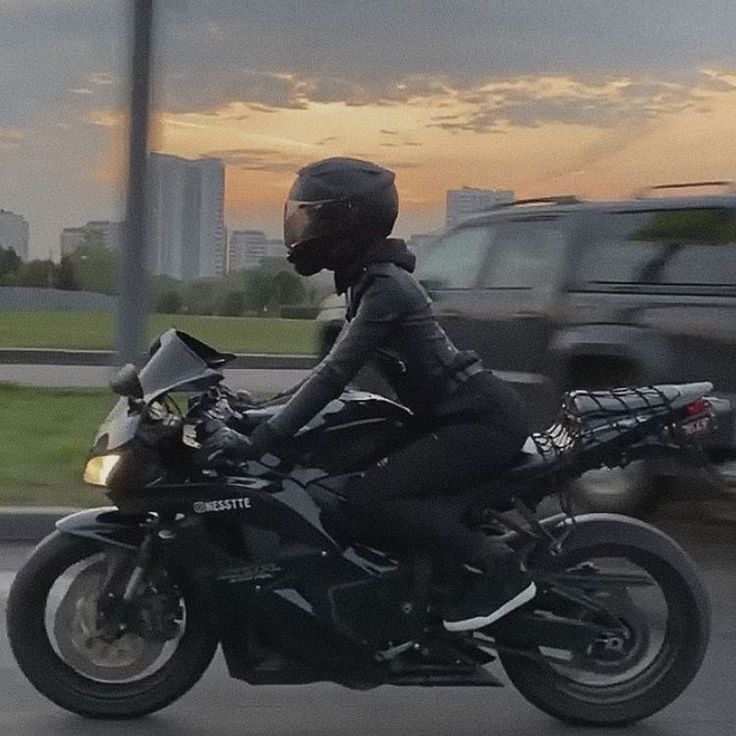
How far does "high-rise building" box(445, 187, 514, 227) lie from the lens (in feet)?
35.2

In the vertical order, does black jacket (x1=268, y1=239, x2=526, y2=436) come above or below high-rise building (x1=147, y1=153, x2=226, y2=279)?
above

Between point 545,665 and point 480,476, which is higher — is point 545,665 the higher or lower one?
the lower one

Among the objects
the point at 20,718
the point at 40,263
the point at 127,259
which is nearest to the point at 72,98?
the point at 40,263

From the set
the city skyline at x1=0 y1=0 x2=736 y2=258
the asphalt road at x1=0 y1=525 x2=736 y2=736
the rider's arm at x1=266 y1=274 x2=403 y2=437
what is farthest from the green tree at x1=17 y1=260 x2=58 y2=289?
the rider's arm at x1=266 y1=274 x2=403 y2=437

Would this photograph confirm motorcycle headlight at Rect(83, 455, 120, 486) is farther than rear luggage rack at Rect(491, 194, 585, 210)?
No

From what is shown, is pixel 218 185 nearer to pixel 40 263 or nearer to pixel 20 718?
pixel 40 263

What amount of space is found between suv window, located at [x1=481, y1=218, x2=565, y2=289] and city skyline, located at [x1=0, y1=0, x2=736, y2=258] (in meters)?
1.54

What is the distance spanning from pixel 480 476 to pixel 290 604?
700 millimetres

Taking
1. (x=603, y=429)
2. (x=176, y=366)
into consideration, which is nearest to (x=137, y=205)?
(x=176, y=366)

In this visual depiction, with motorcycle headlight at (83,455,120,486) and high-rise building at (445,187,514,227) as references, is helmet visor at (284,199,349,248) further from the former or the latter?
high-rise building at (445,187,514,227)

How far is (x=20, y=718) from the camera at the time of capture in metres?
5.08

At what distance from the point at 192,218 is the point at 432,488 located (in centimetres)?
656

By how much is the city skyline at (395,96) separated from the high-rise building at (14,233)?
8cm

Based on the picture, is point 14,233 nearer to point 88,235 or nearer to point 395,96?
point 88,235
